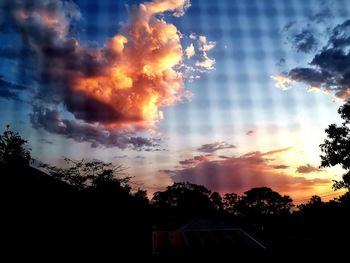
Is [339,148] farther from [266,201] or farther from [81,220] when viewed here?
[266,201]

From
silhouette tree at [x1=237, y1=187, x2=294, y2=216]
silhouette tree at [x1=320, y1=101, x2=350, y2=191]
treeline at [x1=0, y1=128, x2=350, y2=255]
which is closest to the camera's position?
treeline at [x1=0, y1=128, x2=350, y2=255]

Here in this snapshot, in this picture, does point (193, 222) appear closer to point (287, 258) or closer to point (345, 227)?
point (345, 227)

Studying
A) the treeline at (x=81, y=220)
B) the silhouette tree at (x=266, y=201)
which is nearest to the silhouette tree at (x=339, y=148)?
the treeline at (x=81, y=220)

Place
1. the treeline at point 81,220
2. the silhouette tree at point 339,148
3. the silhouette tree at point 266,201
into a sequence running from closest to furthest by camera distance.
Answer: the treeline at point 81,220
the silhouette tree at point 339,148
the silhouette tree at point 266,201

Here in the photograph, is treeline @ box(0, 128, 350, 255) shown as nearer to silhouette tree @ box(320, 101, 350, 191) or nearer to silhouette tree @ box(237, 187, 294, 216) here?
silhouette tree @ box(320, 101, 350, 191)

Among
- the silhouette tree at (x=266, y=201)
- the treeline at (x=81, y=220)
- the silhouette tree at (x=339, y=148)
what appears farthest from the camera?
the silhouette tree at (x=266, y=201)

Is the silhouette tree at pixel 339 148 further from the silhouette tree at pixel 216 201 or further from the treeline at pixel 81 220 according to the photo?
the silhouette tree at pixel 216 201

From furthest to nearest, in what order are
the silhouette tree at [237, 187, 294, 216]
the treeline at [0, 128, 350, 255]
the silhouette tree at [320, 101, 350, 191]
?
the silhouette tree at [237, 187, 294, 216]
the silhouette tree at [320, 101, 350, 191]
the treeline at [0, 128, 350, 255]

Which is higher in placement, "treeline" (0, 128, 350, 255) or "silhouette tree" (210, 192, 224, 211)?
"silhouette tree" (210, 192, 224, 211)

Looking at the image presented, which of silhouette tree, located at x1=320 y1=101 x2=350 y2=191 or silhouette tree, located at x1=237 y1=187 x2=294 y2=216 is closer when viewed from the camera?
silhouette tree, located at x1=320 y1=101 x2=350 y2=191

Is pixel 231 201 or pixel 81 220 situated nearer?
pixel 81 220

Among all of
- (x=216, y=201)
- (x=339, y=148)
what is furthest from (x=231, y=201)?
(x=339, y=148)

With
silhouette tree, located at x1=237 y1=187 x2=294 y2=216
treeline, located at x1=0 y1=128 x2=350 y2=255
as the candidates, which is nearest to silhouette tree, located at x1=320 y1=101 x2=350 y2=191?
treeline, located at x1=0 y1=128 x2=350 y2=255

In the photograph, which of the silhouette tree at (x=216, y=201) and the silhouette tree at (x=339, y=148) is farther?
the silhouette tree at (x=216, y=201)
